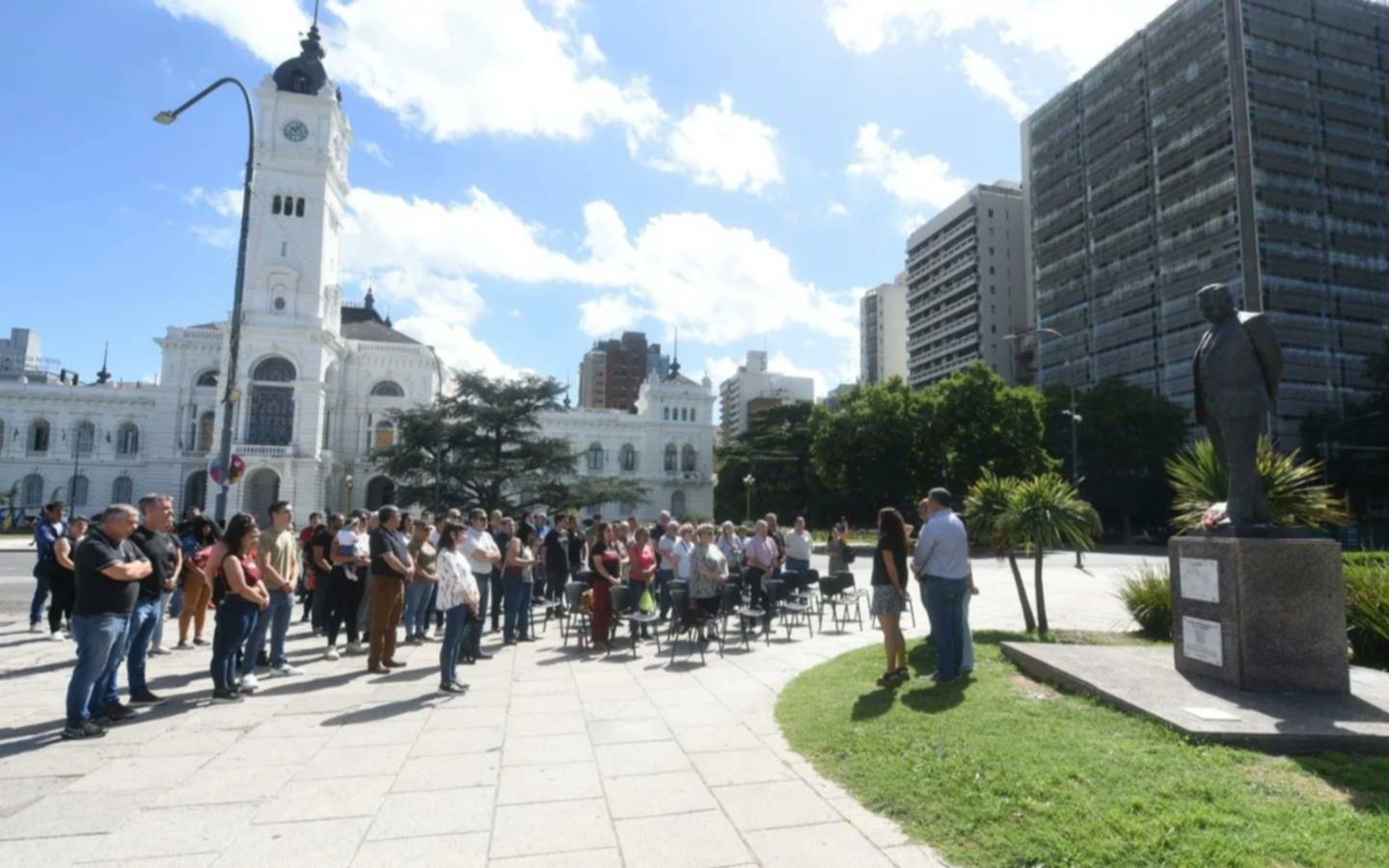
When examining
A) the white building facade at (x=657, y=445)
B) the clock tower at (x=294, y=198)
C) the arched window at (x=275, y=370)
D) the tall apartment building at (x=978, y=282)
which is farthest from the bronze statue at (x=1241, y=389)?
the tall apartment building at (x=978, y=282)

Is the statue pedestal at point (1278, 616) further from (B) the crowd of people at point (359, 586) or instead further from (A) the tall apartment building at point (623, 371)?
(A) the tall apartment building at point (623, 371)

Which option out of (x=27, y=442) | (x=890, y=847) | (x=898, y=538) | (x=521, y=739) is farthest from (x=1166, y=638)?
(x=27, y=442)

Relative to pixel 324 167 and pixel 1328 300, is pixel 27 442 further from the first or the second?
pixel 1328 300

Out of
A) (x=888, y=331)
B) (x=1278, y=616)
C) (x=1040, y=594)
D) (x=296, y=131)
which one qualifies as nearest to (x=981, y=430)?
(x=1040, y=594)

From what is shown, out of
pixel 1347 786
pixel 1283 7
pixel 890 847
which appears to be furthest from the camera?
pixel 1283 7

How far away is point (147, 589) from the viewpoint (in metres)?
6.88

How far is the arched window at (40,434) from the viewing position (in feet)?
181

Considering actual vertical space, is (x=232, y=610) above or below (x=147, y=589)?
below

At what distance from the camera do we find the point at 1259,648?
241 inches

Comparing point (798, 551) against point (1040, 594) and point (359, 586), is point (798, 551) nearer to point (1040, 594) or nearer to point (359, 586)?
point (1040, 594)

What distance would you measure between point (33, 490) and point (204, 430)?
13.3 metres

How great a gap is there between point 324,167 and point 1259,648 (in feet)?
211

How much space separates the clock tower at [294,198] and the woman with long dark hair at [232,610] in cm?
5233

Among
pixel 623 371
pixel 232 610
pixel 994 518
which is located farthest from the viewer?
pixel 623 371
